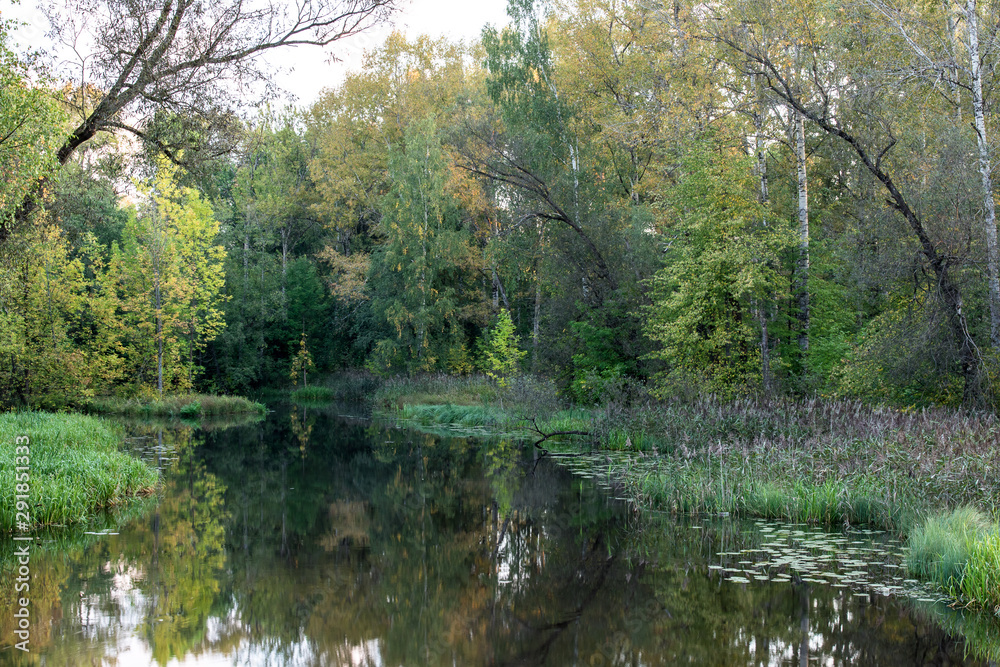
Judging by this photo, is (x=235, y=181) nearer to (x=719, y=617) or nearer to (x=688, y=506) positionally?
(x=688, y=506)

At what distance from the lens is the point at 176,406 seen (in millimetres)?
29438

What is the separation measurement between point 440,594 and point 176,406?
81.2ft

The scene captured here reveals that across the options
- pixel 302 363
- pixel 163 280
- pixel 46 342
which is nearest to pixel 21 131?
pixel 46 342

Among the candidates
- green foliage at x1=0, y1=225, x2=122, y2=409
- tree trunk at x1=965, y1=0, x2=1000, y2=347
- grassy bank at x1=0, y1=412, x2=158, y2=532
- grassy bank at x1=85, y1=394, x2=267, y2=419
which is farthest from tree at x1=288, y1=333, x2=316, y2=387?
tree trunk at x1=965, y1=0, x2=1000, y2=347

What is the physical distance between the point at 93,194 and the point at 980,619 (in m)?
16.2

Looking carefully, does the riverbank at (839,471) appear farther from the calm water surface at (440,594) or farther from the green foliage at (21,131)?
the green foliage at (21,131)

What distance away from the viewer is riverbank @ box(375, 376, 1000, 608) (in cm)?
739

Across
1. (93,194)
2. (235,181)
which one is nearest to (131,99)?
(93,194)

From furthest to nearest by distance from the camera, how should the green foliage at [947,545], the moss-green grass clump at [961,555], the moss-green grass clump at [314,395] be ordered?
the moss-green grass clump at [314,395]
the green foliage at [947,545]
the moss-green grass clump at [961,555]

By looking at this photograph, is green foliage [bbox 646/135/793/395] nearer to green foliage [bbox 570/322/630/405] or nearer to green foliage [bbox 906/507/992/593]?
green foliage [bbox 570/322/630/405]

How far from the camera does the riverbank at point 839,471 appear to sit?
7.39m

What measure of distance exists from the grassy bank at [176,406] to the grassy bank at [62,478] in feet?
48.5

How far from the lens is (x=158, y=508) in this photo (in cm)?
1128

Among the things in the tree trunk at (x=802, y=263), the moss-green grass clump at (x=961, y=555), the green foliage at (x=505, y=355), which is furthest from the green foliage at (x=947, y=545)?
the green foliage at (x=505, y=355)
